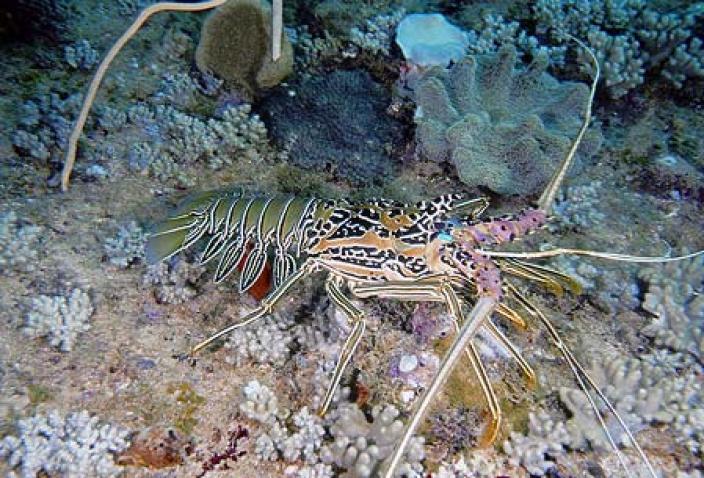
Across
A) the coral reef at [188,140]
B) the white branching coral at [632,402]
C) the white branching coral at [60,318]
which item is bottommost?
the white branching coral at [60,318]

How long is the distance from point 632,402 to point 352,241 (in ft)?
5.71

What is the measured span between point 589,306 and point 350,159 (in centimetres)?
211

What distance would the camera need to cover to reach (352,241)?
3.25 metres

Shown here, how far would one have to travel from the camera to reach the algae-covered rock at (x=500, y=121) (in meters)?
3.99

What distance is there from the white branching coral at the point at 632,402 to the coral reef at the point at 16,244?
329 cm

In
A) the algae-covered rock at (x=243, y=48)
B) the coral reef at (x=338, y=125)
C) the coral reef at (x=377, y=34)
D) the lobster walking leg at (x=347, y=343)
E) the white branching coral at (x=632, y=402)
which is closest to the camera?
the white branching coral at (x=632, y=402)

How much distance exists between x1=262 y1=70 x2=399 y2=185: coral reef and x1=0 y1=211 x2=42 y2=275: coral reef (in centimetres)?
198

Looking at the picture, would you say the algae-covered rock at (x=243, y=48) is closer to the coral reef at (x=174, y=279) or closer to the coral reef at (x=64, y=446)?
the coral reef at (x=174, y=279)

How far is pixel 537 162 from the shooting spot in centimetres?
394

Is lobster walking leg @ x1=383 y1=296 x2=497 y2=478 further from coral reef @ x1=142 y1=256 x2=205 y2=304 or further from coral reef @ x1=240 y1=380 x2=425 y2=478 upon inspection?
coral reef @ x1=142 y1=256 x2=205 y2=304

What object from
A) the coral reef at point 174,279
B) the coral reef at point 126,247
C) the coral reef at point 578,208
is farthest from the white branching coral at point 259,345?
the coral reef at point 578,208

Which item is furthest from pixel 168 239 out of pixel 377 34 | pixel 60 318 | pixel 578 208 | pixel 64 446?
pixel 578 208

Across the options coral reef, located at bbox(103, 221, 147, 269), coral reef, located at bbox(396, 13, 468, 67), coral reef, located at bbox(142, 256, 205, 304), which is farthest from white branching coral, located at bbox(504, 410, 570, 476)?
coral reef, located at bbox(396, 13, 468, 67)

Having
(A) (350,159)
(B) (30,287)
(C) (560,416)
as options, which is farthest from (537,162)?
(B) (30,287)
